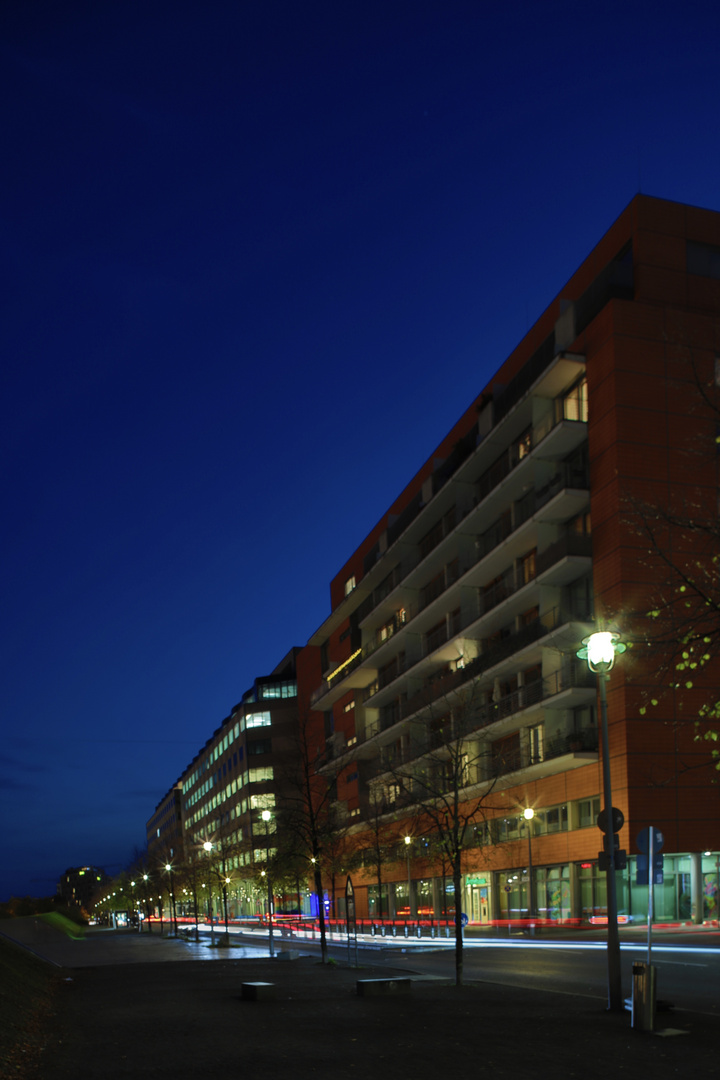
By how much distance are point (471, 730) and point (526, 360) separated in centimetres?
1944

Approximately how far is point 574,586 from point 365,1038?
33.6 metres

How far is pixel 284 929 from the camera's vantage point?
76000mm

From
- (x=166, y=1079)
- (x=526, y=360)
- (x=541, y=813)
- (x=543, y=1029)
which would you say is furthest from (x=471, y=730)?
(x=166, y=1079)

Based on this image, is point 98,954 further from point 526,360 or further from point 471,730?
point 526,360

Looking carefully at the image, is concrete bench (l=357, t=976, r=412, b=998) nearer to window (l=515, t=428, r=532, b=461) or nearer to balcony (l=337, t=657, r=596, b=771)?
balcony (l=337, t=657, r=596, b=771)

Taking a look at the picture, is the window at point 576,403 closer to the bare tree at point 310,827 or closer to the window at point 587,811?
the window at point 587,811

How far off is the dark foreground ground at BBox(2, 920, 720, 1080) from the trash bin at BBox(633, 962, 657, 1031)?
0.28 metres

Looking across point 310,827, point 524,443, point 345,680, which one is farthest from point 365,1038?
point 345,680

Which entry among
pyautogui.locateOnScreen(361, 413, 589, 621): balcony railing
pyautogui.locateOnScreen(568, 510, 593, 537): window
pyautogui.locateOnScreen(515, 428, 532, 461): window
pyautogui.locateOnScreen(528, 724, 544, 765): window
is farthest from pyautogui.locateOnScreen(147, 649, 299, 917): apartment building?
pyautogui.locateOnScreen(568, 510, 593, 537): window

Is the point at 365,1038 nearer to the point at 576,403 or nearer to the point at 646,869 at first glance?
the point at 646,869

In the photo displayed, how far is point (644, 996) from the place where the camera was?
518 inches

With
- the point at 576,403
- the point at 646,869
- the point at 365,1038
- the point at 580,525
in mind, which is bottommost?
the point at 365,1038

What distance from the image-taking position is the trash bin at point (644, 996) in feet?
42.7

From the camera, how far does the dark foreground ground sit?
11312 mm
